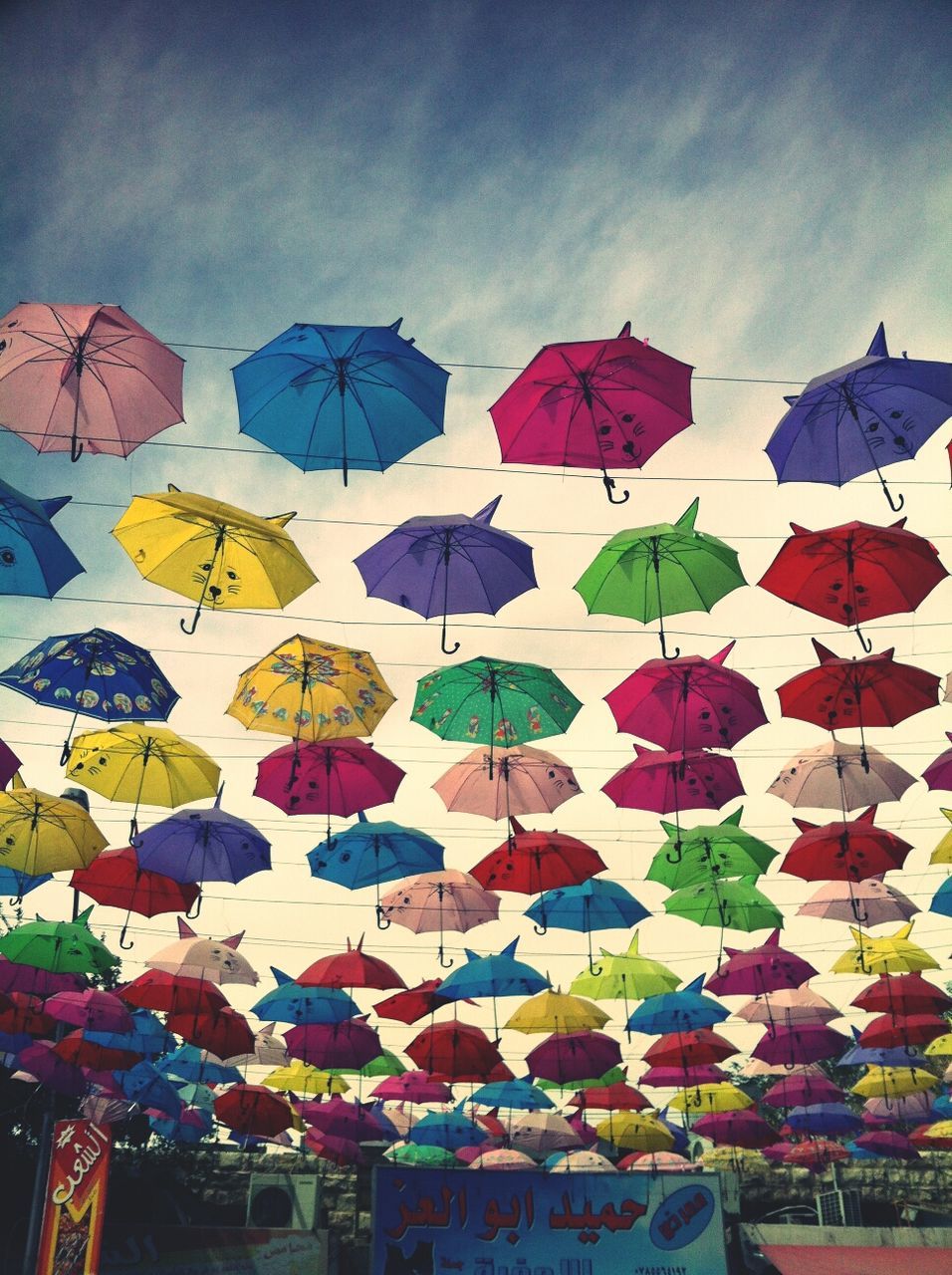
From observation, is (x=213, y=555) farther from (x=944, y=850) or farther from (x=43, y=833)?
(x=944, y=850)

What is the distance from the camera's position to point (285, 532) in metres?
7.57

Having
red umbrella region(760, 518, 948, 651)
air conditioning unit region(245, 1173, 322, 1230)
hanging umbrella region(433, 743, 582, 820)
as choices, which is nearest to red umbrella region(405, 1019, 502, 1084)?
hanging umbrella region(433, 743, 582, 820)

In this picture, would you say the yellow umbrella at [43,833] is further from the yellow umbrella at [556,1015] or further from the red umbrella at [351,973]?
the yellow umbrella at [556,1015]

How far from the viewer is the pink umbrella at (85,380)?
688cm

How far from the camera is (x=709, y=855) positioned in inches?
452

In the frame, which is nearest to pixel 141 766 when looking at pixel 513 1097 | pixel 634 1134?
pixel 513 1097

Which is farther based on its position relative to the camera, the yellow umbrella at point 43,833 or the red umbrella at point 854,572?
the yellow umbrella at point 43,833

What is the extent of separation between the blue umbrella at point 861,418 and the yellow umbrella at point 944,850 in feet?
14.4

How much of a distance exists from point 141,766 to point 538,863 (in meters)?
4.00

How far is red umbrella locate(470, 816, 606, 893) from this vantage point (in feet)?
35.8

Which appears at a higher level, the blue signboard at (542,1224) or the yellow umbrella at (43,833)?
the yellow umbrella at (43,833)

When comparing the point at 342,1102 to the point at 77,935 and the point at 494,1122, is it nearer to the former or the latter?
the point at 494,1122

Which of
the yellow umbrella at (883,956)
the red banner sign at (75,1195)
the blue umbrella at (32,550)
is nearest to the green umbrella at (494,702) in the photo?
the blue umbrella at (32,550)

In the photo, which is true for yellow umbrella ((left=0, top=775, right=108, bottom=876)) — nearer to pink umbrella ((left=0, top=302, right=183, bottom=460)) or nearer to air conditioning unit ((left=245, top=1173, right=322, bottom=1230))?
pink umbrella ((left=0, top=302, right=183, bottom=460))
